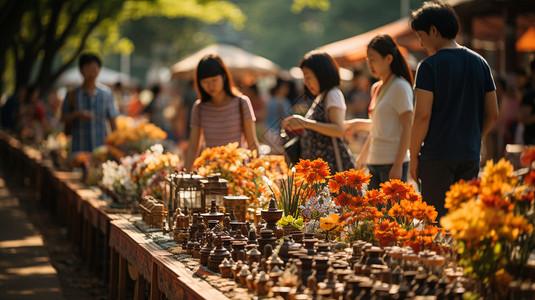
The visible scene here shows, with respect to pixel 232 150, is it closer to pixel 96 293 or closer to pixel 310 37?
pixel 96 293

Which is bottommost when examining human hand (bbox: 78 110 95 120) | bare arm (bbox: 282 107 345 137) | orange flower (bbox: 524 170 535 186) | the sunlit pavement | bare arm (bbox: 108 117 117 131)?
the sunlit pavement

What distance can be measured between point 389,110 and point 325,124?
445mm

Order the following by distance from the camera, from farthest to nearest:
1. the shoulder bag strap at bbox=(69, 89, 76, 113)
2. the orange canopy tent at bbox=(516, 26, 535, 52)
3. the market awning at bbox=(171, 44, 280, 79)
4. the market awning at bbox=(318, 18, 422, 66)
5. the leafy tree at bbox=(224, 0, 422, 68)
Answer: the leafy tree at bbox=(224, 0, 422, 68), the market awning at bbox=(171, 44, 280, 79), the orange canopy tent at bbox=(516, 26, 535, 52), the market awning at bbox=(318, 18, 422, 66), the shoulder bag strap at bbox=(69, 89, 76, 113)

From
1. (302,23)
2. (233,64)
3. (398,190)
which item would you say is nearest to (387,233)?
(398,190)

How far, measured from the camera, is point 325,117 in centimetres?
539

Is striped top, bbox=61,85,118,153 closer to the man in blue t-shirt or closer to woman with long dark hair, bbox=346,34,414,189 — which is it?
woman with long dark hair, bbox=346,34,414,189

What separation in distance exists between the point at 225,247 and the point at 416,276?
1106 mm

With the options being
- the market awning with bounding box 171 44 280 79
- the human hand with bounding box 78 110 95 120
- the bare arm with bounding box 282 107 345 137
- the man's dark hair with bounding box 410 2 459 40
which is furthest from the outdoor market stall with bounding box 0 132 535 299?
the market awning with bounding box 171 44 280 79

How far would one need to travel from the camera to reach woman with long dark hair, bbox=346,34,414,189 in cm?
500

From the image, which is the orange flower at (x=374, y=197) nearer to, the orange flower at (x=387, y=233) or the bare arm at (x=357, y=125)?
the orange flower at (x=387, y=233)

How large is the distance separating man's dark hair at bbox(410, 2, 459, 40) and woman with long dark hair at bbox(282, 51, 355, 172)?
119cm

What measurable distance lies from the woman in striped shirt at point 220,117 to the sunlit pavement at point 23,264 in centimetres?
145

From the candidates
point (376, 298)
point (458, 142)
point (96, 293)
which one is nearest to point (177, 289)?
point (376, 298)

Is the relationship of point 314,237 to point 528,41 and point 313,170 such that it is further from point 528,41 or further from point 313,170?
point 528,41
